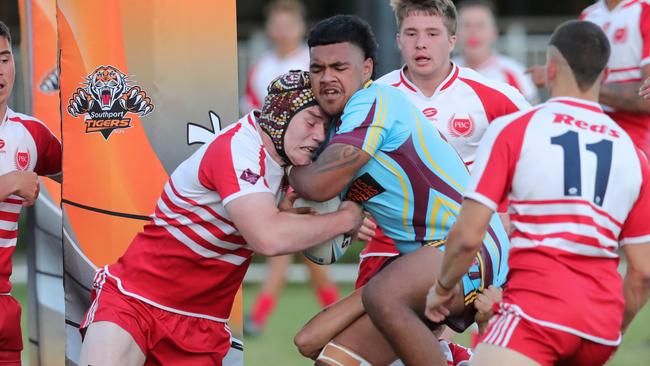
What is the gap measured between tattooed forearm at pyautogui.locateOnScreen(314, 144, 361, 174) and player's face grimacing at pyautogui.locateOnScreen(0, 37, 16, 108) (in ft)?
6.36

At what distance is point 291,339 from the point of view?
9094 mm

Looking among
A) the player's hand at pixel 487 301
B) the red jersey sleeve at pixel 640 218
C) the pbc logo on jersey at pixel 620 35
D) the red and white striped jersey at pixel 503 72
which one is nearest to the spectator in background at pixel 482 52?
the red and white striped jersey at pixel 503 72

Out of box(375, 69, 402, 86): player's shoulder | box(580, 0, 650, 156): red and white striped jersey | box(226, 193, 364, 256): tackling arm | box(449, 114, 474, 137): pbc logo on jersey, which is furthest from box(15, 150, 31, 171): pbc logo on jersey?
box(580, 0, 650, 156): red and white striped jersey

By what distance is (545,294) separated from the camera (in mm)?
4074

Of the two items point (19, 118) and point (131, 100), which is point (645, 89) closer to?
point (131, 100)

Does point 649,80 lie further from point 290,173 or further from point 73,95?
point 73,95

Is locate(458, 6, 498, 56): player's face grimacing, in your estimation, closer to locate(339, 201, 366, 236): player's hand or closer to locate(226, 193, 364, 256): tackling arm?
locate(339, 201, 366, 236): player's hand

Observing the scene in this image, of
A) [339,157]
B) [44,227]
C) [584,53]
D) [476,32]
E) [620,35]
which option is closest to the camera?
[584,53]

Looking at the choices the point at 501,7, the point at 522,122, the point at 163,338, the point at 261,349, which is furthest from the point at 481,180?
the point at 501,7

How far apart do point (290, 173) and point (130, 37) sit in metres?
1.13

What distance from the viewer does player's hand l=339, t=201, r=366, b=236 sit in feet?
15.7

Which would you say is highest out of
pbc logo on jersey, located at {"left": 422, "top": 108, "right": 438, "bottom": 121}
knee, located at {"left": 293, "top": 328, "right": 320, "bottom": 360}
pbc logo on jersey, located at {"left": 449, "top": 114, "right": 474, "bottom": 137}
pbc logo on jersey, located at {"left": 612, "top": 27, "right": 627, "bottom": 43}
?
pbc logo on jersey, located at {"left": 612, "top": 27, "right": 627, "bottom": 43}

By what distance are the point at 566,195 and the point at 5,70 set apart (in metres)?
2.99

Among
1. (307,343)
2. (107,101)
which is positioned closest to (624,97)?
(307,343)
